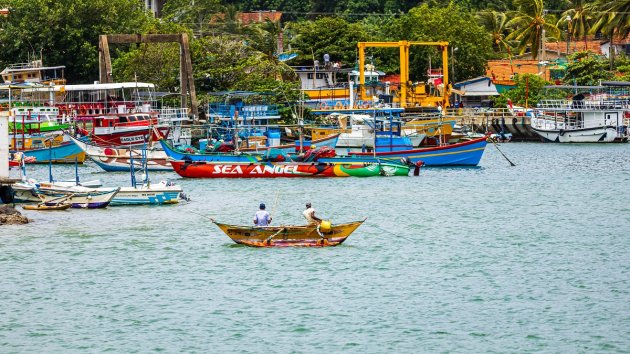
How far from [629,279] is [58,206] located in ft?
84.6

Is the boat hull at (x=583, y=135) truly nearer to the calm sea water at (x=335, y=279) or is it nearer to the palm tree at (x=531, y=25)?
the palm tree at (x=531, y=25)

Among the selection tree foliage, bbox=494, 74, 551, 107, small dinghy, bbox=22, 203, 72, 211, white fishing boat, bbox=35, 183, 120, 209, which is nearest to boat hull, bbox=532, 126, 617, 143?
tree foliage, bbox=494, 74, 551, 107

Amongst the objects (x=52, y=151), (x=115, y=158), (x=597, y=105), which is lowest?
(x=115, y=158)

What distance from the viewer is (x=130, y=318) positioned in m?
35.4

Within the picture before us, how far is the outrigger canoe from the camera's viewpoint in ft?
142

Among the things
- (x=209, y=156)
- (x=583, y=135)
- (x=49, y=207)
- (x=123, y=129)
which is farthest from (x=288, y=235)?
(x=583, y=135)

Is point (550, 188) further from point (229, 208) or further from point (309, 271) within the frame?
point (309, 271)

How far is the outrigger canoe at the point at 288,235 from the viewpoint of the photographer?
43281 mm

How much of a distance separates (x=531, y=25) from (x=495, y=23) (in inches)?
329

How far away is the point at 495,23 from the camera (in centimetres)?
12094

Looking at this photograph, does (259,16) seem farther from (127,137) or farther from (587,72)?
(127,137)

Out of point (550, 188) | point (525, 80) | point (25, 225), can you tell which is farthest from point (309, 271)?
point (525, 80)

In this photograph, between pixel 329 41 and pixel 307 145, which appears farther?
pixel 329 41

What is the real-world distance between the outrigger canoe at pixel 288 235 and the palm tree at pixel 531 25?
7241cm
